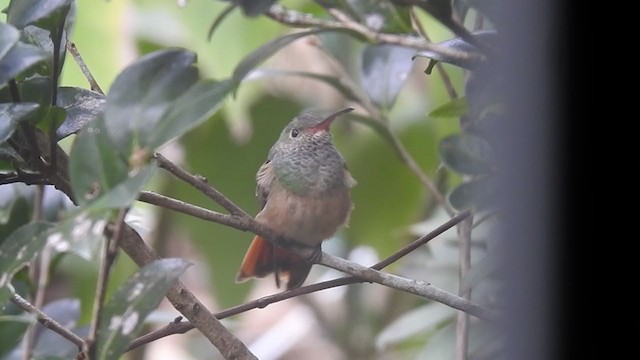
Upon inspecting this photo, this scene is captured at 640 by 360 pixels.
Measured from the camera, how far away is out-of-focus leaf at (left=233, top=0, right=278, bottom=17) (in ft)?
2.52

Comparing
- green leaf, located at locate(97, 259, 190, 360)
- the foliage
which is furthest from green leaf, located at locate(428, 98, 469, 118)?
green leaf, located at locate(97, 259, 190, 360)

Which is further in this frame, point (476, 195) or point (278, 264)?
point (278, 264)

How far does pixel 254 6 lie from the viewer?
771mm

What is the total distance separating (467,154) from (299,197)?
0.28 m

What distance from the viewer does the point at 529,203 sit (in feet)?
2.23

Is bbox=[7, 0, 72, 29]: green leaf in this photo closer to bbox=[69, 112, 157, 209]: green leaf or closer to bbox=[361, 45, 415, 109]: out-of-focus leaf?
bbox=[69, 112, 157, 209]: green leaf

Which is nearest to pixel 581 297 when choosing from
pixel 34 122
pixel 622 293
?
pixel 622 293

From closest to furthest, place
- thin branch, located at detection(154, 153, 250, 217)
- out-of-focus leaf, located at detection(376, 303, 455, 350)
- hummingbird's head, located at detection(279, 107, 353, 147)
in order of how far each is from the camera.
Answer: thin branch, located at detection(154, 153, 250, 217) → hummingbird's head, located at detection(279, 107, 353, 147) → out-of-focus leaf, located at detection(376, 303, 455, 350)

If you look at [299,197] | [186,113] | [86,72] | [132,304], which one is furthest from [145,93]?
[299,197]

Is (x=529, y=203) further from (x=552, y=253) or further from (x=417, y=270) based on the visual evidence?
(x=417, y=270)

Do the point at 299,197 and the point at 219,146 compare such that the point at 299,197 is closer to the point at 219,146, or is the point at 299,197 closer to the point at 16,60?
the point at 16,60

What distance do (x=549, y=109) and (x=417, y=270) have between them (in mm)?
1029

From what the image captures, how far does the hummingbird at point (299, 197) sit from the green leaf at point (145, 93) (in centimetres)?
32

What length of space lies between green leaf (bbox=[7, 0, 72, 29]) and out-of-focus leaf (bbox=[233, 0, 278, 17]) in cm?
14
